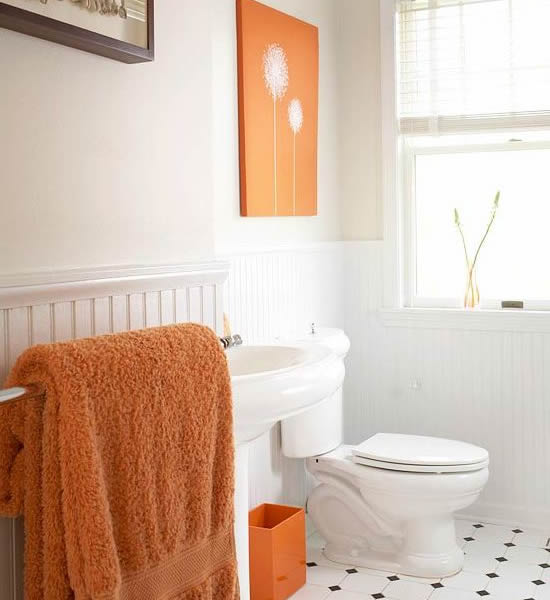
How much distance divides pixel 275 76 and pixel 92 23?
5.10 feet

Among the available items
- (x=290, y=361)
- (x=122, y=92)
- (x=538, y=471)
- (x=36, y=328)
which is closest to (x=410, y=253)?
(x=538, y=471)

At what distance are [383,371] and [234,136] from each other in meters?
1.28

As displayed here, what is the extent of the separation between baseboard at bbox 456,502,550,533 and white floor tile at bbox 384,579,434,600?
669mm

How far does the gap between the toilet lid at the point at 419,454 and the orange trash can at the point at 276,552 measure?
320mm

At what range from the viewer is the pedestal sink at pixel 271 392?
5.55ft

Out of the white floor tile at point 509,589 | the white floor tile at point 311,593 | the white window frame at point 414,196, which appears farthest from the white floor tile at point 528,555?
the white window frame at point 414,196

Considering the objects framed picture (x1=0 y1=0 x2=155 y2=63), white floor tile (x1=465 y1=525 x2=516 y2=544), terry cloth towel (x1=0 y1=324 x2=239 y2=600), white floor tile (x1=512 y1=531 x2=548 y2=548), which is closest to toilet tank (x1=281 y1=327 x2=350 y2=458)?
white floor tile (x1=465 y1=525 x2=516 y2=544)

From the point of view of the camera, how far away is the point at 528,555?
3.18 metres

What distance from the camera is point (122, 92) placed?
175cm

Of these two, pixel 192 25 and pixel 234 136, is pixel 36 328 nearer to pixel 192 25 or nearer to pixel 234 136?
pixel 192 25

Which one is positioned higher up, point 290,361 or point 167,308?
point 167,308

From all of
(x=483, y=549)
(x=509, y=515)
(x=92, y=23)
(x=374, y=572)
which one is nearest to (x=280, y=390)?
(x=92, y=23)

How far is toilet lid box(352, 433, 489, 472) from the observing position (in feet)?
9.53

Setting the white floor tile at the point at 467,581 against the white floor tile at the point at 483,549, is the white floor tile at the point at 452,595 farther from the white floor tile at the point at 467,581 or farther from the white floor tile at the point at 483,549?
the white floor tile at the point at 483,549
